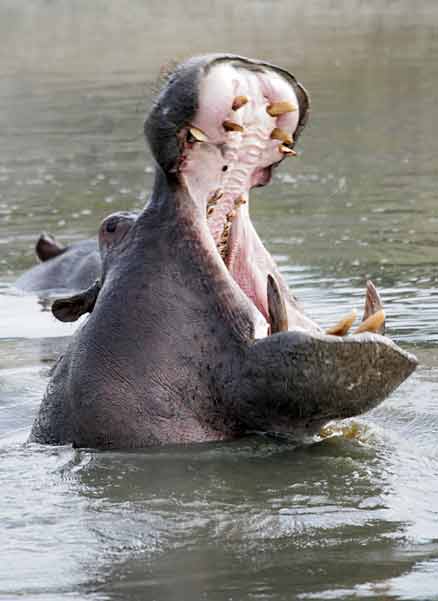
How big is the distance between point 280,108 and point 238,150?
7.5 inches

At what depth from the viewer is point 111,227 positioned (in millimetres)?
4879

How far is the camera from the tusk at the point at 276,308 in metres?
4.44

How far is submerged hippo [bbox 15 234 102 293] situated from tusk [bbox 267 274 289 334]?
207 inches

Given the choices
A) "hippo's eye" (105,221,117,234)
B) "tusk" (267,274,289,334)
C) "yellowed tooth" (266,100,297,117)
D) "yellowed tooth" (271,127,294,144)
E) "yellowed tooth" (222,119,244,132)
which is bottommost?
"tusk" (267,274,289,334)

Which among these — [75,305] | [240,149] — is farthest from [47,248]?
[240,149]

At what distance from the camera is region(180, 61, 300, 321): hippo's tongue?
445 cm

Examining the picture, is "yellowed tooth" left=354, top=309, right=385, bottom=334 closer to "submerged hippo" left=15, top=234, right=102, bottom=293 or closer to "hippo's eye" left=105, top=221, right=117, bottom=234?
"hippo's eye" left=105, top=221, right=117, bottom=234

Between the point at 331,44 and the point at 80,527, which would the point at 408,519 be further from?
the point at 331,44

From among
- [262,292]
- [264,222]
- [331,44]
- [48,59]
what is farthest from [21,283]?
[48,59]

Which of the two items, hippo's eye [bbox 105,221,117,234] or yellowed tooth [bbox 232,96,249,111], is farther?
hippo's eye [bbox 105,221,117,234]

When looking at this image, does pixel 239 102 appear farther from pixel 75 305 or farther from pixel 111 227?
pixel 75 305

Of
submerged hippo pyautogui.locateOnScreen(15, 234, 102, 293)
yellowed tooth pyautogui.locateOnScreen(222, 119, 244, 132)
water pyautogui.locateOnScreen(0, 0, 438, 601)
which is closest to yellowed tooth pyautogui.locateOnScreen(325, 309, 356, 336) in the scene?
water pyautogui.locateOnScreen(0, 0, 438, 601)

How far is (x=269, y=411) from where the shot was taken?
15.0 ft

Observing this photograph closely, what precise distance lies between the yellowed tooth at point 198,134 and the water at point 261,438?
0.37 metres
